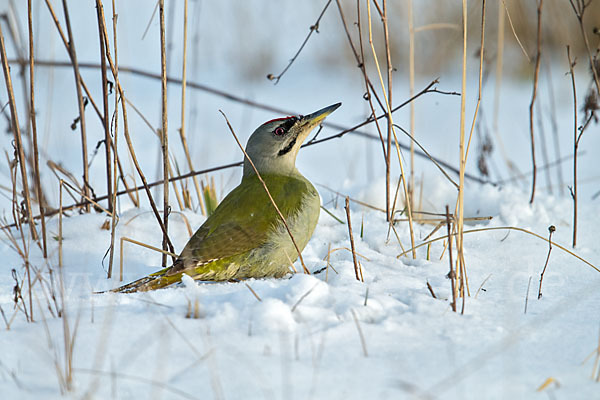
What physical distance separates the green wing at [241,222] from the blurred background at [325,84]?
189 cm

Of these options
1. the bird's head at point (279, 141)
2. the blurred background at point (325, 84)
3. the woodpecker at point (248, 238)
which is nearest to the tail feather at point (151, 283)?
the woodpecker at point (248, 238)

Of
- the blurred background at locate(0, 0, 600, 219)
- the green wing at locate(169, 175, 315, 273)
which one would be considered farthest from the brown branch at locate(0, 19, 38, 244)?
the blurred background at locate(0, 0, 600, 219)

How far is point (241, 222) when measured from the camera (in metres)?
2.98

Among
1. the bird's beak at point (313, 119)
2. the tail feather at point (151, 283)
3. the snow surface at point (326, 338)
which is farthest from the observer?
the bird's beak at point (313, 119)

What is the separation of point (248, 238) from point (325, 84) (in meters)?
6.53

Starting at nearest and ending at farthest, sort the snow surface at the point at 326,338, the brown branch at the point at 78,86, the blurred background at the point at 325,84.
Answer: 1. the snow surface at the point at 326,338
2. the brown branch at the point at 78,86
3. the blurred background at the point at 325,84

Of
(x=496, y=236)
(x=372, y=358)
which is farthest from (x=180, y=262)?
(x=496, y=236)

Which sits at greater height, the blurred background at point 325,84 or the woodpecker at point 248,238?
the blurred background at point 325,84

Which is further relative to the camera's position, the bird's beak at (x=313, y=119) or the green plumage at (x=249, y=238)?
the bird's beak at (x=313, y=119)

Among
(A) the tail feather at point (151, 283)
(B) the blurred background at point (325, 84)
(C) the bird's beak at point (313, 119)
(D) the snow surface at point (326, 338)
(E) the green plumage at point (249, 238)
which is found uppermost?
(B) the blurred background at point (325, 84)

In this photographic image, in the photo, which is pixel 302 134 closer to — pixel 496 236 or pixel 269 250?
pixel 269 250

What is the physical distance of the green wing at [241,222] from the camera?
2.83 meters

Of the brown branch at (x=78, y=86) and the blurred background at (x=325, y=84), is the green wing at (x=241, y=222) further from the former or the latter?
the blurred background at (x=325, y=84)

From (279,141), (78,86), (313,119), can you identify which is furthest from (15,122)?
(313,119)
